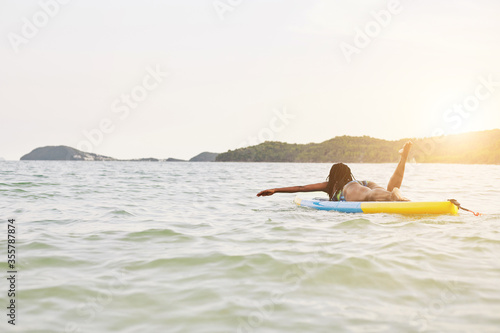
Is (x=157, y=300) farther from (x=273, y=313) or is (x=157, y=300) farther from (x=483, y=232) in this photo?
(x=483, y=232)

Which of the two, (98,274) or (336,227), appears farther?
(336,227)

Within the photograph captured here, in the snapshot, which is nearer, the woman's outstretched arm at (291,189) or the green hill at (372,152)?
the woman's outstretched arm at (291,189)

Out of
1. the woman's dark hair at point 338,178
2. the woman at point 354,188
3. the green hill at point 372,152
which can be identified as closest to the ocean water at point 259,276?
the woman at point 354,188

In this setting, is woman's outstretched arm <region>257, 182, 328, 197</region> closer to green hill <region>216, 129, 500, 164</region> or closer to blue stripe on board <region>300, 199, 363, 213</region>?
blue stripe on board <region>300, 199, 363, 213</region>

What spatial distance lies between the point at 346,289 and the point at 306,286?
0.37m

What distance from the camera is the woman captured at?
8.72 m

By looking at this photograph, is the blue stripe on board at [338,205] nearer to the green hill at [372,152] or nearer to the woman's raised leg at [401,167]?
the woman's raised leg at [401,167]

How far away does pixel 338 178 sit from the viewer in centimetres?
979

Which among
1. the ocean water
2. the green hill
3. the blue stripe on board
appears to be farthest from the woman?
the green hill

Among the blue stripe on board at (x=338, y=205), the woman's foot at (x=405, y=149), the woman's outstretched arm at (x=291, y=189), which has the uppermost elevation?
the woman's foot at (x=405, y=149)

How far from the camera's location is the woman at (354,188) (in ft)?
28.6

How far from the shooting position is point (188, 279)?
4219 millimetres

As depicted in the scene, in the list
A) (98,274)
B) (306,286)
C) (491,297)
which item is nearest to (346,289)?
(306,286)

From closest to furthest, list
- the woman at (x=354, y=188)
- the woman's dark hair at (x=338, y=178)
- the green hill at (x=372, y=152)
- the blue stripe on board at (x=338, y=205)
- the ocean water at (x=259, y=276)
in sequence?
the ocean water at (x=259, y=276) < the blue stripe on board at (x=338, y=205) < the woman at (x=354, y=188) < the woman's dark hair at (x=338, y=178) < the green hill at (x=372, y=152)
